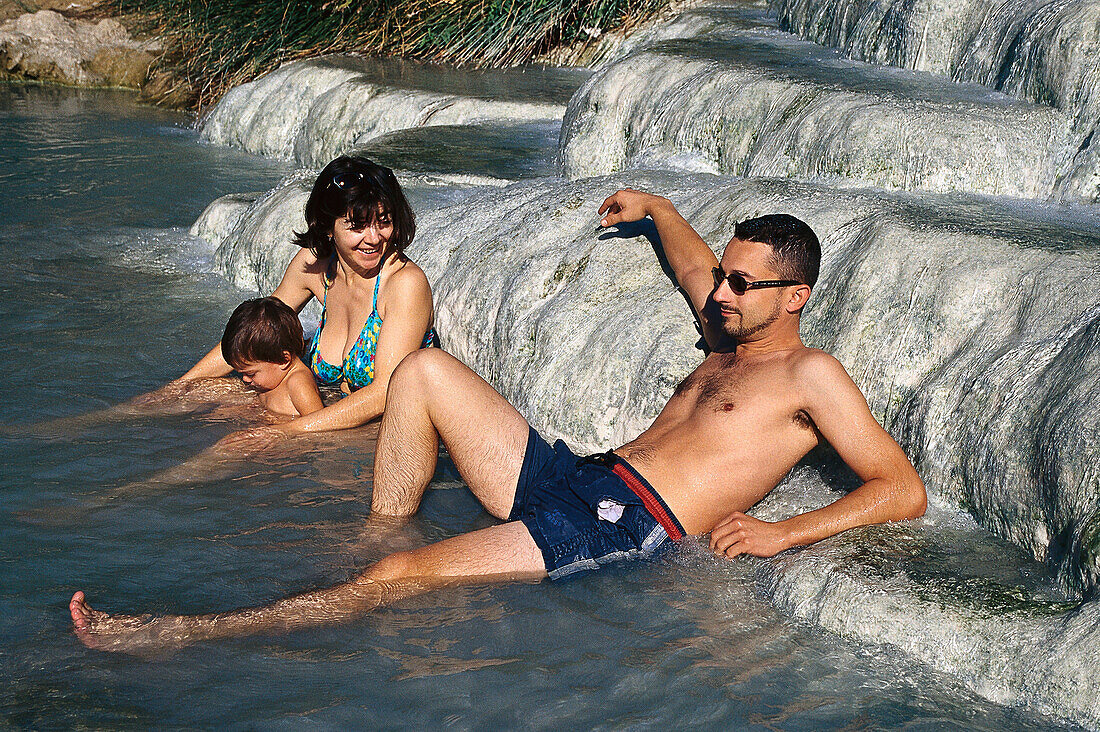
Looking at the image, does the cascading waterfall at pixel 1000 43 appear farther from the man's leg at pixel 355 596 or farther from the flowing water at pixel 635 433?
the man's leg at pixel 355 596

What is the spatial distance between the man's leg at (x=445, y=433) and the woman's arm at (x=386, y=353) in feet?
2.54

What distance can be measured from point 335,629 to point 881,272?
2546 millimetres

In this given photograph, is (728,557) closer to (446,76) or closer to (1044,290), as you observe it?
(1044,290)

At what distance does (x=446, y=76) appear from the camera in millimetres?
11383

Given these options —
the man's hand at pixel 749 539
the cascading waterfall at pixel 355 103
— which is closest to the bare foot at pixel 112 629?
the man's hand at pixel 749 539

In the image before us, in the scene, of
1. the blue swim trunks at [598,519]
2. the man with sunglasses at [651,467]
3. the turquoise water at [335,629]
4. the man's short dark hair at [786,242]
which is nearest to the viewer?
the turquoise water at [335,629]

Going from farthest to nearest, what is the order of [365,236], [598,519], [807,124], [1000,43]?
[1000,43]
[807,124]
[365,236]
[598,519]

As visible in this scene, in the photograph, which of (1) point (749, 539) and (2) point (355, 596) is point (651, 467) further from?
(2) point (355, 596)

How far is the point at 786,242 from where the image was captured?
3914 mm

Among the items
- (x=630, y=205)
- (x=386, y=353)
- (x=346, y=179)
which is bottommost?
(x=386, y=353)

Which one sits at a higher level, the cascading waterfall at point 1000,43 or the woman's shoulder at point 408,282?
the cascading waterfall at point 1000,43

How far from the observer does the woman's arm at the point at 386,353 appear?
16.2 ft

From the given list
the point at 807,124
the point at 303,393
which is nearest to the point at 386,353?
the point at 303,393

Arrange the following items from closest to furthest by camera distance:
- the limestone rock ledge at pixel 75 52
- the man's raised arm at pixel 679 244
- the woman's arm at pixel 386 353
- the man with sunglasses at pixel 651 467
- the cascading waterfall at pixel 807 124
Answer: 1. the man with sunglasses at pixel 651 467
2. the man's raised arm at pixel 679 244
3. the woman's arm at pixel 386 353
4. the cascading waterfall at pixel 807 124
5. the limestone rock ledge at pixel 75 52
